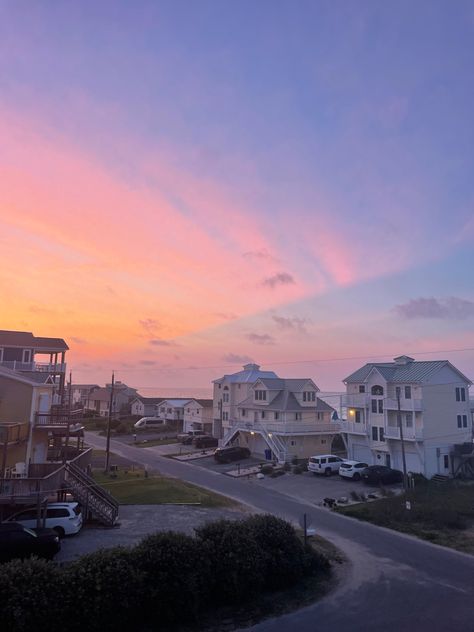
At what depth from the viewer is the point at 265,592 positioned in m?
17.5

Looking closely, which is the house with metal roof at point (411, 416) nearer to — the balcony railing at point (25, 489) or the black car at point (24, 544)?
the balcony railing at point (25, 489)

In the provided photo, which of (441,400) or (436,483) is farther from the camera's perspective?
(441,400)

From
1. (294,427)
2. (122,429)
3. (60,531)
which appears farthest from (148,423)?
(60,531)

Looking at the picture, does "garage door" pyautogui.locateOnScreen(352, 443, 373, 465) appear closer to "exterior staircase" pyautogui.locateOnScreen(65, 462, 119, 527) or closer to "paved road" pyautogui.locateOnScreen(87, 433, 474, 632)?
"paved road" pyautogui.locateOnScreen(87, 433, 474, 632)

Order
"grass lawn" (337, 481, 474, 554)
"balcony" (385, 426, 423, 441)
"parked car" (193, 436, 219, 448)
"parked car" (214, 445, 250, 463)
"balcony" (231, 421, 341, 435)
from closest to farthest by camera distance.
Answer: "grass lawn" (337, 481, 474, 554)
"balcony" (385, 426, 423, 441)
"parked car" (214, 445, 250, 463)
"balcony" (231, 421, 341, 435)
"parked car" (193, 436, 219, 448)

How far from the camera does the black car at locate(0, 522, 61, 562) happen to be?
20.1m

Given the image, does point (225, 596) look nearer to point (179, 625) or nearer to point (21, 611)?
point (179, 625)

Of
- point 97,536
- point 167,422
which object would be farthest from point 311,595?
point 167,422

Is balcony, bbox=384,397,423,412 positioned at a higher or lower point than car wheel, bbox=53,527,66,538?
higher

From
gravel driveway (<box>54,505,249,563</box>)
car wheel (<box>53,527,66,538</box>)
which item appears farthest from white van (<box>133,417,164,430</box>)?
car wheel (<box>53,527,66,538</box>)

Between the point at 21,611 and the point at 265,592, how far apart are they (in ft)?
28.2

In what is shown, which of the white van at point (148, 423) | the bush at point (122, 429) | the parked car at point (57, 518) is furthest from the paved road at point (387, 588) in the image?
the white van at point (148, 423)

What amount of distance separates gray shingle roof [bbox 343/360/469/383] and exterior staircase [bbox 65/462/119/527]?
30222 mm

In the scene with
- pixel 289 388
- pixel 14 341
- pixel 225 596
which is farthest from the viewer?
pixel 289 388
